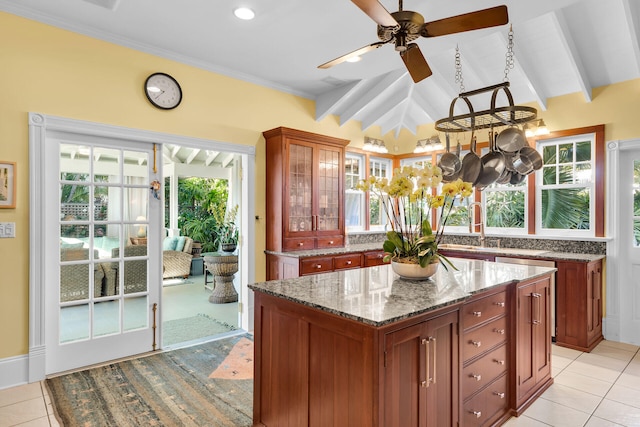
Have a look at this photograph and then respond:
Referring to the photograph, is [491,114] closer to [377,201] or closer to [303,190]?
[303,190]

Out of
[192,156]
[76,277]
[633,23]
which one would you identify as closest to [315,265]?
[76,277]

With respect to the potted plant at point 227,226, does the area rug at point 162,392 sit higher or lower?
lower

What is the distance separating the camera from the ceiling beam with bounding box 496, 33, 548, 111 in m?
3.75

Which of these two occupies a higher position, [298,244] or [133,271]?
[298,244]

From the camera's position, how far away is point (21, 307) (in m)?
2.86

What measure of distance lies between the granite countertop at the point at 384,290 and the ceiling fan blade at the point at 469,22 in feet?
4.61

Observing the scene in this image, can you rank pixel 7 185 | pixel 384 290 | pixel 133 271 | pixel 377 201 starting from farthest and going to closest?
1. pixel 377 201
2. pixel 133 271
3. pixel 7 185
4. pixel 384 290

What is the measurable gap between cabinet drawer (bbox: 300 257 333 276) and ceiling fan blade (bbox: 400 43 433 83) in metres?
2.26

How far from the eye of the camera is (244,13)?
9.25 ft

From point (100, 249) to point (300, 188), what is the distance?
214 centimetres

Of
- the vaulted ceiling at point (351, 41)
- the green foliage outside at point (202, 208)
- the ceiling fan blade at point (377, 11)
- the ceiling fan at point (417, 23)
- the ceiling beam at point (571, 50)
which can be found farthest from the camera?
the green foliage outside at point (202, 208)

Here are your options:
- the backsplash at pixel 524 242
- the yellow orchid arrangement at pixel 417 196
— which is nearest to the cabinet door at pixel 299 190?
the backsplash at pixel 524 242

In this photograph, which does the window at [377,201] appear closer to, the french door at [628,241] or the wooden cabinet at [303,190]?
the wooden cabinet at [303,190]

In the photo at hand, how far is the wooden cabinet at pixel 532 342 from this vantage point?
8.23 ft
